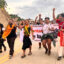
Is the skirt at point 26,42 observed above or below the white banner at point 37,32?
below

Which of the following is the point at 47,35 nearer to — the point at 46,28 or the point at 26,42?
the point at 46,28

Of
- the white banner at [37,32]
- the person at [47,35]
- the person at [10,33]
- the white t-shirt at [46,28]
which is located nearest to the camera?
the person at [47,35]

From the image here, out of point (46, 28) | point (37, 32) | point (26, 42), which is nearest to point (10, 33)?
point (26, 42)

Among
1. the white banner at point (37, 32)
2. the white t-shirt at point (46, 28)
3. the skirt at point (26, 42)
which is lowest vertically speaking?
the skirt at point (26, 42)

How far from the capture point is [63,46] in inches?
309

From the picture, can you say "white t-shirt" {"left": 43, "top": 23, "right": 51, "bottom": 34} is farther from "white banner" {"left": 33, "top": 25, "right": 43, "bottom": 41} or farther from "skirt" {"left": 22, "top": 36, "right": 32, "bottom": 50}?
"white banner" {"left": 33, "top": 25, "right": 43, "bottom": 41}

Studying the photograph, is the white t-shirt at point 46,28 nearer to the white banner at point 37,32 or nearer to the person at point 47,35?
the person at point 47,35

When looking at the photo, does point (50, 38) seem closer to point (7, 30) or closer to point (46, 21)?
point (46, 21)

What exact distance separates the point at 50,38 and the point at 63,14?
1.24 m

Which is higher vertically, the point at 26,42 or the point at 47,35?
the point at 47,35

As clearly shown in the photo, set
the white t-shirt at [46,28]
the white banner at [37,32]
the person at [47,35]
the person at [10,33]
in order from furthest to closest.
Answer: the white banner at [37,32] < the person at [10,33] < the white t-shirt at [46,28] < the person at [47,35]

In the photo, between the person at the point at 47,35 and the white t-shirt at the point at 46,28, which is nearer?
the person at the point at 47,35

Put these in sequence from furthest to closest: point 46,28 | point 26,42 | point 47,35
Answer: point 26,42
point 46,28
point 47,35

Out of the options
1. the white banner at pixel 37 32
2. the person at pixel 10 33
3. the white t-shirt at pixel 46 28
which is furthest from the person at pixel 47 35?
the person at pixel 10 33
